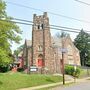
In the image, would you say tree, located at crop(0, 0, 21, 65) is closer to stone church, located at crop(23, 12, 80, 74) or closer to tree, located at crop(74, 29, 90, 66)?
stone church, located at crop(23, 12, 80, 74)

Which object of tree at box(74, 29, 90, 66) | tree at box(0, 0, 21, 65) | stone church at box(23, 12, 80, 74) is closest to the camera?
tree at box(0, 0, 21, 65)

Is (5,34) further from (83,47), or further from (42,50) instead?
(83,47)

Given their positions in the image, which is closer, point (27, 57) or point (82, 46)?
point (27, 57)

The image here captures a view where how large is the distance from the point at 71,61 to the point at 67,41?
5.04m

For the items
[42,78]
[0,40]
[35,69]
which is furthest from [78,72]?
[0,40]

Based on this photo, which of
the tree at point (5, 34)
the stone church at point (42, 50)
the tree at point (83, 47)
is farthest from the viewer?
the tree at point (83, 47)

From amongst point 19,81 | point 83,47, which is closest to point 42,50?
point 19,81

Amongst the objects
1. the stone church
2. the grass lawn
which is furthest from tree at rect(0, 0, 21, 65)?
the stone church

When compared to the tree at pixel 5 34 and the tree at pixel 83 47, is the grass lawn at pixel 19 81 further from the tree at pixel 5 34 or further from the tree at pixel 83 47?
the tree at pixel 83 47

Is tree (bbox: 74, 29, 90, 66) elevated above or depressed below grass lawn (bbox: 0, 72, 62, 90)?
above

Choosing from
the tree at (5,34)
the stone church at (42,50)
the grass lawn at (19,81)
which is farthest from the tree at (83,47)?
the tree at (5,34)

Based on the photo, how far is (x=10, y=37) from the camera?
3428 centimetres

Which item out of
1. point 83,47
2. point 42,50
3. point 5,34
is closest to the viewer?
point 5,34

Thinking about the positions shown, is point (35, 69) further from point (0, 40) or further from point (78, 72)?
point (0, 40)
